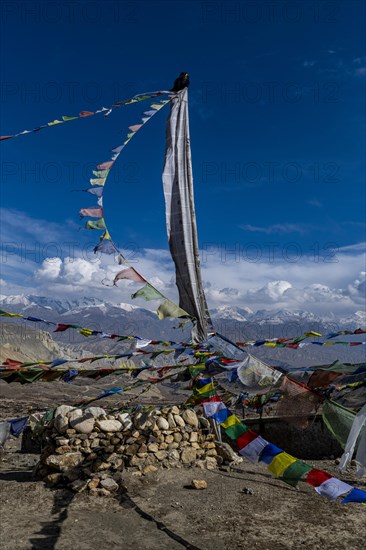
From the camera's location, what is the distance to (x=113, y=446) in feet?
33.3

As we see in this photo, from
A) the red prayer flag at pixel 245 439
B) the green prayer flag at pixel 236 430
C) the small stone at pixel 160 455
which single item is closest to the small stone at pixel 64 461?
the small stone at pixel 160 455

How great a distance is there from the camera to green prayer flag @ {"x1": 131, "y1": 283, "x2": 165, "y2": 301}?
6794 mm

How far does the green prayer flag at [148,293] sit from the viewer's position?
6794 millimetres

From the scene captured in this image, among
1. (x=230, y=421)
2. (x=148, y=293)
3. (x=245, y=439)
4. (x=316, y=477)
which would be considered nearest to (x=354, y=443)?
(x=316, y=477)

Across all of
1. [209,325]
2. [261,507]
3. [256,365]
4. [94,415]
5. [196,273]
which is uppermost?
[196,273]

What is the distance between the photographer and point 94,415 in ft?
34.9

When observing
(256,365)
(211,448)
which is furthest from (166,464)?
(256,365)

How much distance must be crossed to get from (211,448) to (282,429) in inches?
162

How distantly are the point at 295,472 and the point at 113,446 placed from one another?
611 cm

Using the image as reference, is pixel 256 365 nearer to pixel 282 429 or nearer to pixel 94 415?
pixel 94 415

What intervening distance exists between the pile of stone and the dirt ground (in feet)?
0.97

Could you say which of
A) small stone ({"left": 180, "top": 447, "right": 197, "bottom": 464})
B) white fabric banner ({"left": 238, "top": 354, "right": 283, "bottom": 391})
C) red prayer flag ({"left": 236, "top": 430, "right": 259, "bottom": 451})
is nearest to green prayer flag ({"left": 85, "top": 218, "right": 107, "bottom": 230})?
white fabric banner ({"left": 238, "top": 354, "right": 283, "bottom": 391})

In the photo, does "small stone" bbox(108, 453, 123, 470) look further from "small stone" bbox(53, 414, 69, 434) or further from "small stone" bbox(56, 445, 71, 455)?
"small stone" bbox(53, 414, 69, 434)

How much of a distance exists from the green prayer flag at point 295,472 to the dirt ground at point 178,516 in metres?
2.54
